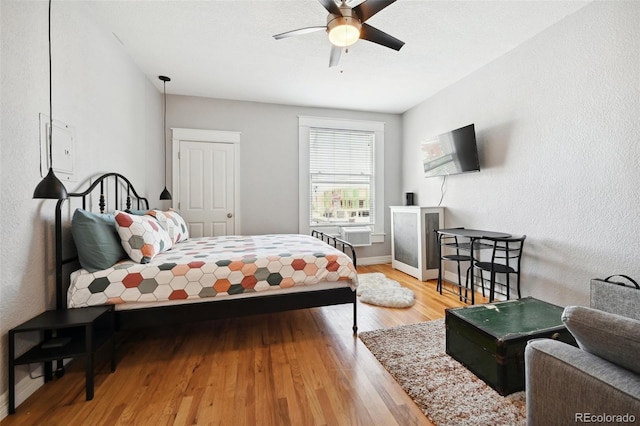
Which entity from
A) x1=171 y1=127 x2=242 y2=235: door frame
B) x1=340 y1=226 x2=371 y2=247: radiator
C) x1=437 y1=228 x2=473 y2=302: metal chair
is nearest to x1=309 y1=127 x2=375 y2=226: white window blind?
x1=340 y1=226 x2=371 y2=247: radiator

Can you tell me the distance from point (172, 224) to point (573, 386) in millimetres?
3105

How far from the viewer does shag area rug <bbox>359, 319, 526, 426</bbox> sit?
1374 millimetres

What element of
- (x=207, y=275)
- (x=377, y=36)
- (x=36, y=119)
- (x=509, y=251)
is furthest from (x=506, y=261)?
(x=36, y=119)

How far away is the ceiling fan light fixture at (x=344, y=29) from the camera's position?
184cm

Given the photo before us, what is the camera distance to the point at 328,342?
7.01 ft

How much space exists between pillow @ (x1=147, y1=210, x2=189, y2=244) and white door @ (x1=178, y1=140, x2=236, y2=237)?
0.87 meters

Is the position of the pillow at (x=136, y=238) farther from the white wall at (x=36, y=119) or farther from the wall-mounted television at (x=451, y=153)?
the wall-mounted television at (x=451, y=153)

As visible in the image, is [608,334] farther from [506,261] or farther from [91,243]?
[91,243]

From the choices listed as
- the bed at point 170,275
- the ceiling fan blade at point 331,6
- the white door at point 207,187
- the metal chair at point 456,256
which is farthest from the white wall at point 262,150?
the ceiling fan blade at point 331,6

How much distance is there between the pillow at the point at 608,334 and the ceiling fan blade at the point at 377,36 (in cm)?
202

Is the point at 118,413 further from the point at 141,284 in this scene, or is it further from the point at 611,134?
the point at 611,134

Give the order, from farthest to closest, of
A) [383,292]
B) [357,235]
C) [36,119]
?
[357,235] → [383,292] → [36,119]

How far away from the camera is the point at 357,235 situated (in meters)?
4.40

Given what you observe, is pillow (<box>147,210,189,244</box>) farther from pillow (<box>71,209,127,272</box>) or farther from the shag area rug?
the shag area rug
